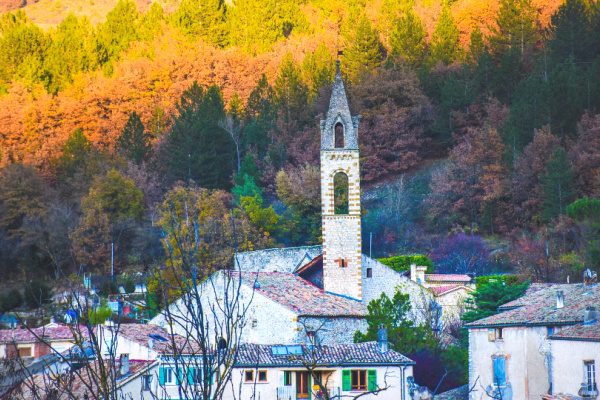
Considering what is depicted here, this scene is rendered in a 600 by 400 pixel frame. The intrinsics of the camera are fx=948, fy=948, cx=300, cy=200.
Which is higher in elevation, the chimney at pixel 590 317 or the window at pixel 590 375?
the chimney at pixel 590 317

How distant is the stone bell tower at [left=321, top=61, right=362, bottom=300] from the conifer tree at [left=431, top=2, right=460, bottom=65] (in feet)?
115

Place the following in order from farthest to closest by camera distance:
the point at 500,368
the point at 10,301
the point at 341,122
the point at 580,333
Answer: the point at 10,301
the point at 341,122
the point at 500,368
the point at 580,333

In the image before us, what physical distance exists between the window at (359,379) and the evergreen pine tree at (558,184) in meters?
23.2

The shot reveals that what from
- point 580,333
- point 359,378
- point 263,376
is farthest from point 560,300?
point 263,376

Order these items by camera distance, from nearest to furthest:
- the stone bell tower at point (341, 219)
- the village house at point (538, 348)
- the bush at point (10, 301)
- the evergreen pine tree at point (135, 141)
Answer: the village house at point (538, 348)
the stone bell tower at point (341, 219)
the bush at point (10, 301)
the evergreen pine tree at point (135, 141)

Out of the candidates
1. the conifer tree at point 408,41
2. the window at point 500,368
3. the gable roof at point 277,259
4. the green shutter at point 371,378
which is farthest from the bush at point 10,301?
the conifer tree at point 408,41

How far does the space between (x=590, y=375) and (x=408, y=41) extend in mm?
50570

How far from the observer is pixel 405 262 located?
1927 inches

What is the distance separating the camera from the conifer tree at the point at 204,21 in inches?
3350

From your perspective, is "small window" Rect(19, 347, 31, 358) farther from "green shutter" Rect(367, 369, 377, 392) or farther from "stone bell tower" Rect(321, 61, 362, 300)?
"green shutter" Rect(367, 369, 377, 392)

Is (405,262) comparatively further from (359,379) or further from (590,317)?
(590,317)

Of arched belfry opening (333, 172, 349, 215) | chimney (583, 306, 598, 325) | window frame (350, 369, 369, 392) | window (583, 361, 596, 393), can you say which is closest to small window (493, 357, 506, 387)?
chimney (583, 306, 598, 325)

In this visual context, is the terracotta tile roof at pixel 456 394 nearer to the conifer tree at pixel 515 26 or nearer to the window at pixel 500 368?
the window at pixel 500 368

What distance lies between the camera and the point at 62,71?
83.5 metres
